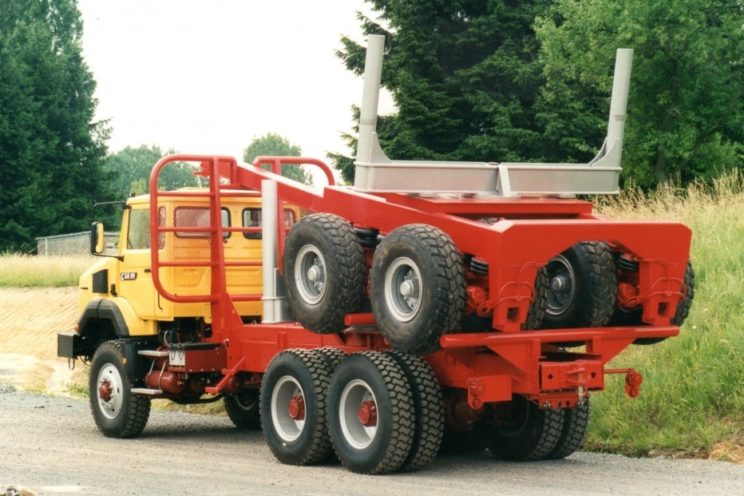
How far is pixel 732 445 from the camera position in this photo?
13.6 metres

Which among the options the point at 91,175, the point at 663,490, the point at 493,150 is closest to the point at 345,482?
the point at 663,490

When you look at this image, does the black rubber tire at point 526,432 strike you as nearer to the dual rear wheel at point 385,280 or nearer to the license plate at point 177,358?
the dual rear wheel at point 385,280

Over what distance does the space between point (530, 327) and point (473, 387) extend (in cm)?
67

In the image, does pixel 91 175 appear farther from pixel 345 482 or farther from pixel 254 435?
pixel 345 482

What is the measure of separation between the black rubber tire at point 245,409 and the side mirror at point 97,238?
2493 mm

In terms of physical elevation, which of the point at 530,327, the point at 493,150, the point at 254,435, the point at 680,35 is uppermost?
the point at 680,35

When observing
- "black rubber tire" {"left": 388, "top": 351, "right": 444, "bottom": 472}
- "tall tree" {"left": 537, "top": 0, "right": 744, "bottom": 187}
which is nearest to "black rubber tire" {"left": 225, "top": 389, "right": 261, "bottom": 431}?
"black rubber tire" {"left": 388, "top": 351, "right": 444, "bottom": 472}

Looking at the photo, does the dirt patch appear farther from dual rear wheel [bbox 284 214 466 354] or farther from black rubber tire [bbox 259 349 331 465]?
dual rear wheel [bbox 284 214 466 354]

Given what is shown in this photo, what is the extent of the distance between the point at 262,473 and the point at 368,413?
106cm

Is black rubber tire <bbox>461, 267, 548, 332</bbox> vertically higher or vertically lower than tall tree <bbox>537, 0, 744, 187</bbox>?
lower

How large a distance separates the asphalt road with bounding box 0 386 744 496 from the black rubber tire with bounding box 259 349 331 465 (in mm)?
176

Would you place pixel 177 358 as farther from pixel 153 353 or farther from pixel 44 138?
pixel 44 138

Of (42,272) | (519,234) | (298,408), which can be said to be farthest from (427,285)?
(42,272)

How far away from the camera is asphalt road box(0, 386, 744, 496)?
11156 millimetres
